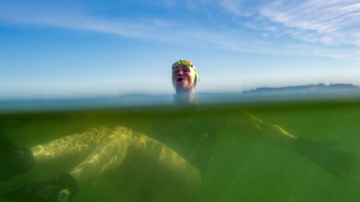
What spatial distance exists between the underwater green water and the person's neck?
180 cm

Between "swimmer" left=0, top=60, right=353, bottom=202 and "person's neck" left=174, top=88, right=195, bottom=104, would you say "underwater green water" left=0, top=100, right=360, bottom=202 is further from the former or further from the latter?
"swimmer" left=0, top=60, right=353, bottom=202

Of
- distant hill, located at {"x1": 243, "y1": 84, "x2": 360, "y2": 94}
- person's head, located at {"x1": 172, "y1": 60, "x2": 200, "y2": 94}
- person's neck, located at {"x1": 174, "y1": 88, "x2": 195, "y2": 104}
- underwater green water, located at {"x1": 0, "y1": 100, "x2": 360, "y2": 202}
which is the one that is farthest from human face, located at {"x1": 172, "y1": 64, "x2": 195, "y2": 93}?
distant hill, located at {"x1": 243, "y1": 84, "x2": 360, "y2": 94}

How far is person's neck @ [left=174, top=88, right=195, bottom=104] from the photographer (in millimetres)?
6305

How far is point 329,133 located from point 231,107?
5.38 metres

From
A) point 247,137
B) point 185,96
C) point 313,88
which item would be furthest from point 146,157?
point 313,88

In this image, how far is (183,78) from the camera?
6.04 metres

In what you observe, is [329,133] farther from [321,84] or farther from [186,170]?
[186,170]

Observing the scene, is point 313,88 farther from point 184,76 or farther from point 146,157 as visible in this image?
point 146,157

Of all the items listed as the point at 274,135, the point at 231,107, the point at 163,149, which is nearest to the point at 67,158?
the point at 163,149

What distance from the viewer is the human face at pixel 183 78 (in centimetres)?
604

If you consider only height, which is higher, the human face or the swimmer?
the human face

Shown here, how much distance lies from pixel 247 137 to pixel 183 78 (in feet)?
15.8

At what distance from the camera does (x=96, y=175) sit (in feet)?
17.3

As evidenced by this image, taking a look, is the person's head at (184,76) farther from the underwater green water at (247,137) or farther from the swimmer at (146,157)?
the underwater green water at (247,137)
